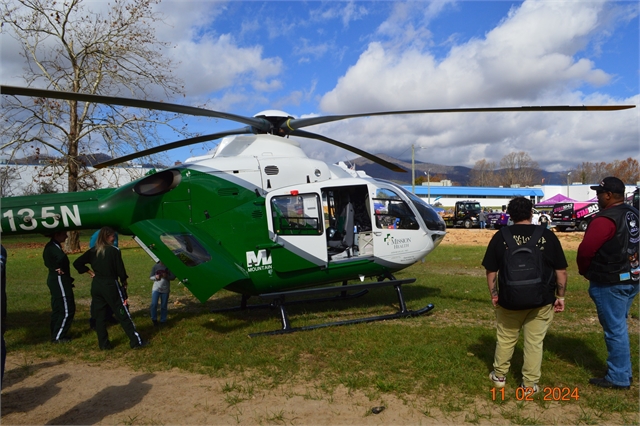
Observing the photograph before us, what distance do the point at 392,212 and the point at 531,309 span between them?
13.0 feet

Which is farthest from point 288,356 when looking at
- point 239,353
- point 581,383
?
point 581,383

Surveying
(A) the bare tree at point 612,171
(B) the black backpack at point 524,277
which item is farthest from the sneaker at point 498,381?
(A) the bare tree at point 612,171

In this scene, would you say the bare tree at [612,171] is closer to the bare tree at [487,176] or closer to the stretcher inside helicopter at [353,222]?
the bare tree at [487,176]

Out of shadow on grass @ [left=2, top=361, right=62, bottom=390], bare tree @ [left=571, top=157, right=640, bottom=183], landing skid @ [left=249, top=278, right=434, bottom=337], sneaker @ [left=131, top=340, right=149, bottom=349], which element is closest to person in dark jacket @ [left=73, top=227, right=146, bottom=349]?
sneaker @ [left=131, top=340, right=149, bottom=349]

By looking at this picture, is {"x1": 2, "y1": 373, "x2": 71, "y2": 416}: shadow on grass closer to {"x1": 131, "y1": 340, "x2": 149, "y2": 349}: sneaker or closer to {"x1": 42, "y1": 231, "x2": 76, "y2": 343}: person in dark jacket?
{"x1": 131, "y1": 340, "x2": 149, "y2": 349}: sneaker

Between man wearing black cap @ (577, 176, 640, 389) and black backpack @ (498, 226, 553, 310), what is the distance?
648 millimetres

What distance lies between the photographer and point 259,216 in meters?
7.52

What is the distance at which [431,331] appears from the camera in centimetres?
696

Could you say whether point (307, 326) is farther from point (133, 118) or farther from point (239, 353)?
point (133, 118)

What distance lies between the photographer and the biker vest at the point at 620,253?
15.2ft

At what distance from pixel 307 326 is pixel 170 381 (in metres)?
2.52

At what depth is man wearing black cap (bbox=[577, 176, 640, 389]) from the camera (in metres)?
4.65

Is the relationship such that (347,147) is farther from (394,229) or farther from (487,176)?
(487,176)
